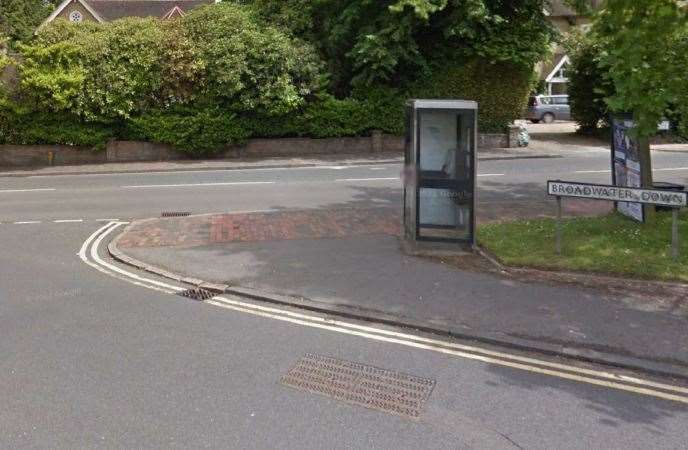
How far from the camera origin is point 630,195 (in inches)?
267

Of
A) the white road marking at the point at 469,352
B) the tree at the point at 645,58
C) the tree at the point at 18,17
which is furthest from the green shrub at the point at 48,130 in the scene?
the tree at the point at 18,17

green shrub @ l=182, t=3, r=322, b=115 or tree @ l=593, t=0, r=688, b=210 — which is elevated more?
green shrub @ l=182, t=3, r=322, b=115

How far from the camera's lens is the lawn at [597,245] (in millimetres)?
6598

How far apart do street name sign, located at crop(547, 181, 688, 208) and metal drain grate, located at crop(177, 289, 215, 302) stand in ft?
14.3

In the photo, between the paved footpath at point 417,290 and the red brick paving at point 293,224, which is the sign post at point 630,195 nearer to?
the paved footpath at point 417,290

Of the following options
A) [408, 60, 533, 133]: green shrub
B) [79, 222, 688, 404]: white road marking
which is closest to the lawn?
[79, 222, 688, 404]: white road marking

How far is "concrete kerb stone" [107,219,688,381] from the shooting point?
179 inches

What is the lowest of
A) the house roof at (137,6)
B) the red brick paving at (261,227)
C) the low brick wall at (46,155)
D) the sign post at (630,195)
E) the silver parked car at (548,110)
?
the red brick paving at (261,227)

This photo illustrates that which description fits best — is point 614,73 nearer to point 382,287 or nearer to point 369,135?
point 382,287

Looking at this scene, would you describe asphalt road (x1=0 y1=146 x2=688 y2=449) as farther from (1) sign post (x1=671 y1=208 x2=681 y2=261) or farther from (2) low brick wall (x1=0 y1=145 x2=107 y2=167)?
(2) low brick wall (x1=0 y1=145 x2=107 y2=167)

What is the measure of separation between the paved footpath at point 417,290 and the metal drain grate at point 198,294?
0.99ft

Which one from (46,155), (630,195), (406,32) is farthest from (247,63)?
(630,195)

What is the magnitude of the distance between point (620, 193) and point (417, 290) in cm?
279

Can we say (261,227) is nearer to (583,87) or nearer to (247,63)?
(247,63)
